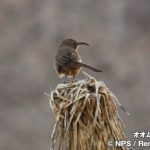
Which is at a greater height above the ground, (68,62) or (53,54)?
(53,54)

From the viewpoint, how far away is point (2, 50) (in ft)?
41.7

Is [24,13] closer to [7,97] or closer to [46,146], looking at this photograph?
[7,97]

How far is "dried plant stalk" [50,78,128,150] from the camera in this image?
3184 millimetres

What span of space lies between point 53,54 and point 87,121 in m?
8.88

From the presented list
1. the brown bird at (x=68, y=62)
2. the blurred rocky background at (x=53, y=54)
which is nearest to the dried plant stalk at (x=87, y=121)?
the brown bird at (x=68, y=62)

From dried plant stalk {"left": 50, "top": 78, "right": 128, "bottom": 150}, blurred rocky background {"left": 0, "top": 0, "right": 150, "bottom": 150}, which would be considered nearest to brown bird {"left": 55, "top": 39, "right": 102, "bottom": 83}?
dried plant stalk {"left": 50, "top": 78, "right": 128, "bottom": 150}

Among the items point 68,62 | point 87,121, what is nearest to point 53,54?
point 68,62

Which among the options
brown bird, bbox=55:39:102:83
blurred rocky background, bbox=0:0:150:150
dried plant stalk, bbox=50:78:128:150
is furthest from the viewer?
blurred rocky background, bbox=0:0:150:150

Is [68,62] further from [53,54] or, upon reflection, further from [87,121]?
[53,54]

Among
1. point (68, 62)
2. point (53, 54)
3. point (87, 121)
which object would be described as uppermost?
point (53, 54)

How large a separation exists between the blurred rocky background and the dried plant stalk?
194 inches

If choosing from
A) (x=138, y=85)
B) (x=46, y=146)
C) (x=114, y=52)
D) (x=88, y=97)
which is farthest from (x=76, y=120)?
(x=114, y=52)

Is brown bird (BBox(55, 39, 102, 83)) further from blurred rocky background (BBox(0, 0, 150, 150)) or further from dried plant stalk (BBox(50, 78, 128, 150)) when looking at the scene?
blurred rocky background (BBox(0, 0, 150, 150))

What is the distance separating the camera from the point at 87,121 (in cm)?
321
